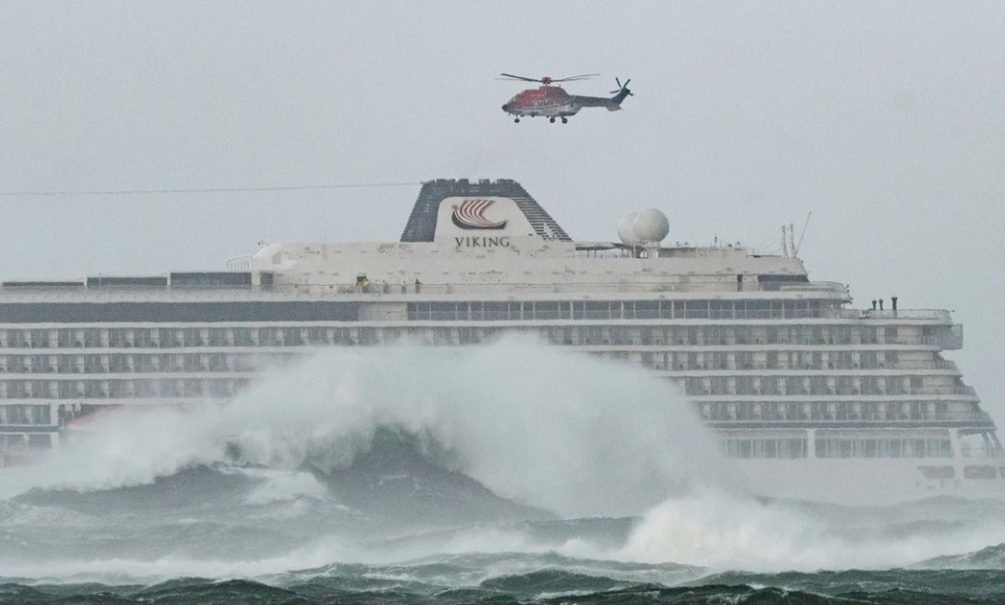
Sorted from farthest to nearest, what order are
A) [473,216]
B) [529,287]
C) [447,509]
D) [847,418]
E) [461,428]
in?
1. [473,216]
2. [529,287]
3. [847,418]
4. [461,428]
5. [447,509]

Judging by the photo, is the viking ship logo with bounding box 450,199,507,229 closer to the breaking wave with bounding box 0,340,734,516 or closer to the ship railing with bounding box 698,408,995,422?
the breaking wave with bounding box 0,340,734,516

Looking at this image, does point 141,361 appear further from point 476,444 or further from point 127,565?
point 127,565

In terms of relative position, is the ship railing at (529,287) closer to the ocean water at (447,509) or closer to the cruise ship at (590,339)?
the cruise ship at (590,339)

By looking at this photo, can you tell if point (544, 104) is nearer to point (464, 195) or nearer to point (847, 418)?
point (464, 195)

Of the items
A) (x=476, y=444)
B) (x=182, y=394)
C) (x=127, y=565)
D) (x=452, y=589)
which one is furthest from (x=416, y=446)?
(x=452, y=589)

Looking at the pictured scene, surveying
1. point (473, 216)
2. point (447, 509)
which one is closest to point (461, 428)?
point (447, 509)

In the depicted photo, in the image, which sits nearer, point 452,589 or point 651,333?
point 452,589
